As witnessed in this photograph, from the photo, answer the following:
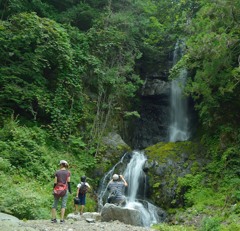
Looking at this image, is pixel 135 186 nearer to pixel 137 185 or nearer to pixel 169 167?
pixel 137 185

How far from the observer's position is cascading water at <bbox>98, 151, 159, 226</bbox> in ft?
44.5

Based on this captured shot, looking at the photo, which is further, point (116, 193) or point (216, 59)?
point (216, 59)

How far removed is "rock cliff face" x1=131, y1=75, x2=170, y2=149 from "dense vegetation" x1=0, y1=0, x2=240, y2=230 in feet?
9.61

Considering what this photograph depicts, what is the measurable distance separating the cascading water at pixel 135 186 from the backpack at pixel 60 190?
19.5ft

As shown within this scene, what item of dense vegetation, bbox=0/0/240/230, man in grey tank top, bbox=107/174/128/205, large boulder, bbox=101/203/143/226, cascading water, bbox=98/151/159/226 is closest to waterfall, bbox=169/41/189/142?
dense vegetation, bbox=0/0/240/230

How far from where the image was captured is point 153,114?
2377cm

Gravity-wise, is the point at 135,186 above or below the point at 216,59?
below

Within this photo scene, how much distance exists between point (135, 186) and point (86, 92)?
6.66 meters

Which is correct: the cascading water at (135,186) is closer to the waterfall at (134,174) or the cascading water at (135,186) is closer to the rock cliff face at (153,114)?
the waterfall at (134,174)

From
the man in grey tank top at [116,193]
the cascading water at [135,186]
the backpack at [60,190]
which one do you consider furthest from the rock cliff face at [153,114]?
the backpack at [60,190]

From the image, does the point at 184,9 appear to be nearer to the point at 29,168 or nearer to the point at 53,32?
the point at 53,32

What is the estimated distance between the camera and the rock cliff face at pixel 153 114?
22.8 meters

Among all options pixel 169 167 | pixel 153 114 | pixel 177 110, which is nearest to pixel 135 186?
pixel 169 167

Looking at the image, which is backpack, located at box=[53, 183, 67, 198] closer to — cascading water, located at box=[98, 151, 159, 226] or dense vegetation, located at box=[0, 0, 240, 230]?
dense vegetation, located at box=[0, 0, 240, 230]
